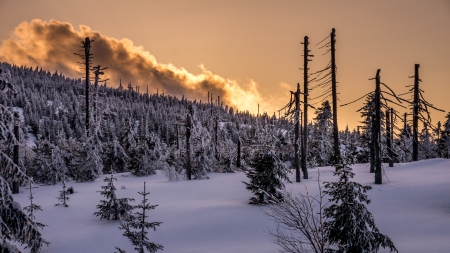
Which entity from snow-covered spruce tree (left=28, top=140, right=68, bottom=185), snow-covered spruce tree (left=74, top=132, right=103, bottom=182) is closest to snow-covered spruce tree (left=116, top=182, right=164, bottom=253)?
snow-covered spruce tree (left=74, top=132, right=103, bottom=182)

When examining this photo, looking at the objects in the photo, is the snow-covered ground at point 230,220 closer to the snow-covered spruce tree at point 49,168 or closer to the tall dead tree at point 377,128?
the tall dead tree at point 377,128

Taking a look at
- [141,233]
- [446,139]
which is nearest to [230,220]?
[141,233]

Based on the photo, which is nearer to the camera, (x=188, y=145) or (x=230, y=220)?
(x=230, y=220)

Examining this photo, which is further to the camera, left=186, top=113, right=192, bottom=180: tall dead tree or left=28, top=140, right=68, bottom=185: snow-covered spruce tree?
left=186, top=113, right=192, bottom=180: tall dead tree

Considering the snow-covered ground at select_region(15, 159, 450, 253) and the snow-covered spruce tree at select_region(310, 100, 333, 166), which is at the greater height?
the snow-covered spruce tree at select_region(310, 100, 333, 166)

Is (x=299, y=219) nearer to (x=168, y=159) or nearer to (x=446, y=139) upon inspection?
(x=168, y=159)

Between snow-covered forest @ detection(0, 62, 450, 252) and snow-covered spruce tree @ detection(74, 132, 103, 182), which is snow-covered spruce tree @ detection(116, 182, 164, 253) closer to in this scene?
snow-covered forest @ detection(0, 62, 450, 252)

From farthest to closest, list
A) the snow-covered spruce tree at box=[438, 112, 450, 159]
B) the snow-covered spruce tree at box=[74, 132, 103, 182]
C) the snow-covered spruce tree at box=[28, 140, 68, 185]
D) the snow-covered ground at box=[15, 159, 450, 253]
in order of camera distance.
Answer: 1. the snow-covered spruce tree at box=[438, 112, 450, 159]
2. the snow-covered spruce tree at box=[74, 132, 103, 182]
3. the snow-covered spruce tree at box=[28, 140, 68, 185]
4. the snow-covered ground at box=[15, 159, 450, 253]

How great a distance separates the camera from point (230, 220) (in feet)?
44.7

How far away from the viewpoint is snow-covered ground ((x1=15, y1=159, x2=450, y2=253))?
10.6 metres

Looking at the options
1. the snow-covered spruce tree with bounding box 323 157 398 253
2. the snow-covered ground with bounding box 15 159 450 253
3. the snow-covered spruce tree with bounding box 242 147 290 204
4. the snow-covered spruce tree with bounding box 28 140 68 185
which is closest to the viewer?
the snow-covered spruce tree with bounding box 323 157 398 253

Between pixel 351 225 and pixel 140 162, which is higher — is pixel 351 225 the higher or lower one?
the lower one

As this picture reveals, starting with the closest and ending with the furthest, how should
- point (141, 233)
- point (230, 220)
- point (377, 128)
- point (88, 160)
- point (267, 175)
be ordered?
point (141, 233), point (230, 220), point (267, 175), point (377, 128), point (88, 160)

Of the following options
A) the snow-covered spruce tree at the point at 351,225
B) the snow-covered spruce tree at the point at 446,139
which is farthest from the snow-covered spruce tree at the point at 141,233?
the snow-covered spruce tree at the point at 446,139
